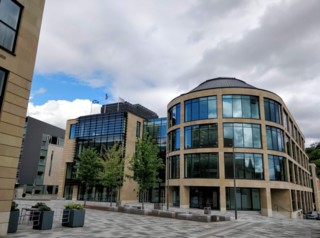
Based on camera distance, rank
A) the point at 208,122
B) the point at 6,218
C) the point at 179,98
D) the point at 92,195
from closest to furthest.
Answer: the point at 6,218 → the point at 208,122 → the point at 179,98 → the point at 92,195

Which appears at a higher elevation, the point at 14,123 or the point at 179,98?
the point at 179,98

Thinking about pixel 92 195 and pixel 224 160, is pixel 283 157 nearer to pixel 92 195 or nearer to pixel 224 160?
pixel 224 160

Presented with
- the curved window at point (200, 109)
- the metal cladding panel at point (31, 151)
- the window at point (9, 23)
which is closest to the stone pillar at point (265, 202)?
the curved window at point (200, 109)

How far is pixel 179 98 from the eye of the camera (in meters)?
42.0

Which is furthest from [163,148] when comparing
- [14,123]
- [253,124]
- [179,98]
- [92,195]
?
[14,123]

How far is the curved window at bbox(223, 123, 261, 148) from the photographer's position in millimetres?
35906

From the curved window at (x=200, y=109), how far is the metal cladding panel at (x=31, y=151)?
164ft

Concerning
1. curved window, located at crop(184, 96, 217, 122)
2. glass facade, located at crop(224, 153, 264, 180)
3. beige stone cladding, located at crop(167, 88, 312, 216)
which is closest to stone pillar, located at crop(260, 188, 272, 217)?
beige stone cladding, located at crop(167, 88, 312, 216)

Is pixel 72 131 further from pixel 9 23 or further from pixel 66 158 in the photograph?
pixel 9 23

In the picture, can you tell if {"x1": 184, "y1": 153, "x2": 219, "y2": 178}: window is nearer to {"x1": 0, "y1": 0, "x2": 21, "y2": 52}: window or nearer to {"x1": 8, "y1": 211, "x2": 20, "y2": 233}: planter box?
{"x1": 8, "y1": 211, "x2": 20, "y2": 233}: planter box

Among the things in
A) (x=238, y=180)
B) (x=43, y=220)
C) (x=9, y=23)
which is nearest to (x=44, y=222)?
(x=43, y=220)

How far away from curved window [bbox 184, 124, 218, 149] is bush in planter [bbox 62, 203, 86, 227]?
79.9 feet

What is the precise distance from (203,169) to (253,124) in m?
10.2

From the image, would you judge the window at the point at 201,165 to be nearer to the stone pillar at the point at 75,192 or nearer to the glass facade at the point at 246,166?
the glass facade at the point at 246,166
